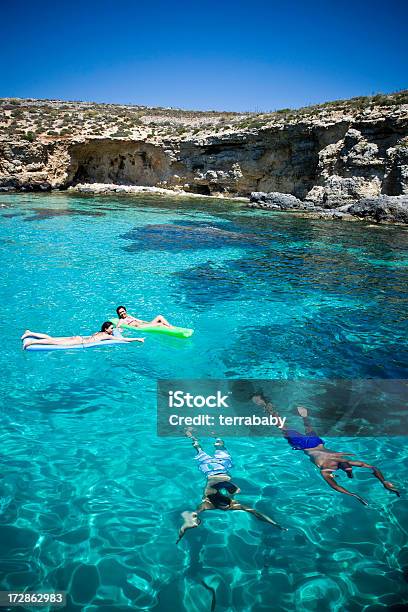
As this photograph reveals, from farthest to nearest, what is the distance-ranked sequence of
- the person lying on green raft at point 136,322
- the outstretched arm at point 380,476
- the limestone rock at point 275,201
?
the limestone rock at point 275,201 < the person lying on green raft at point 136,322 < the outstretched arm at point 380,476

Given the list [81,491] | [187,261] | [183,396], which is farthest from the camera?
[187,261]

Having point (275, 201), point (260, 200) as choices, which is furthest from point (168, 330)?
point (260, 200)

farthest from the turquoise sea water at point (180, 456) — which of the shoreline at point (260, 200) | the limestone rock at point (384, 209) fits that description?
the shoreline at point (260, 200)

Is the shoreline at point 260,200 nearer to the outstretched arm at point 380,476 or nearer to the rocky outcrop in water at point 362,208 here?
the rocky outcrop in water at point 362,208

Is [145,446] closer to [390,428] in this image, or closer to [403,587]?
[403,587]

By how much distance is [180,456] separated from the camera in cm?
518

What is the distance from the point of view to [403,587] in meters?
3.49

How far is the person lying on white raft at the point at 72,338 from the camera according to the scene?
308 inches

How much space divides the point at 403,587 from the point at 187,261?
13.1 metres

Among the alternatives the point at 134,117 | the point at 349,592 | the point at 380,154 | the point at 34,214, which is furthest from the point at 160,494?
the point at 134,117

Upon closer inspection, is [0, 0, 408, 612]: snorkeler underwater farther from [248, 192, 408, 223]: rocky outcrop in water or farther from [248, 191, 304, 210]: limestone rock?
[248, 191, 304, 210]: limestone rock

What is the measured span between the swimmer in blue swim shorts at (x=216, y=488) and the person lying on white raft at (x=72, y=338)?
3.43 metres

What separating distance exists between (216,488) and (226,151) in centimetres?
3672

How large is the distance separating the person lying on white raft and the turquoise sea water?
25 centimetres
